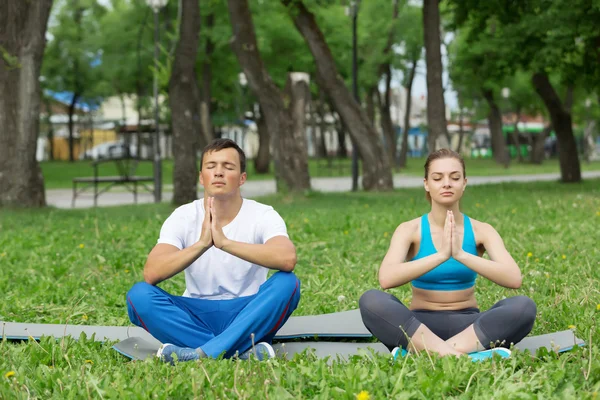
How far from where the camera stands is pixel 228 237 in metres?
5.14

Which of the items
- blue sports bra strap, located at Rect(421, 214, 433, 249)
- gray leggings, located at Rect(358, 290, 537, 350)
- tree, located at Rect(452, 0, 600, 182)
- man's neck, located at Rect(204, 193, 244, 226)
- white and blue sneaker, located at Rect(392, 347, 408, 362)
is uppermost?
tree, located at Rect(452, 0, 600, 182)

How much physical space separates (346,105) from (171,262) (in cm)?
1558

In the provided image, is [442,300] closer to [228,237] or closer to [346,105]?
[228,237]

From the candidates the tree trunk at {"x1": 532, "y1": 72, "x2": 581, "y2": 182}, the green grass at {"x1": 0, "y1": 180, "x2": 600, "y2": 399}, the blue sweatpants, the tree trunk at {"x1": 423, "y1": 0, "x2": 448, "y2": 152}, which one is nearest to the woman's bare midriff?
the green grass at {"x1": 0, "y1": 180, "x2": 600, "y2": 399}

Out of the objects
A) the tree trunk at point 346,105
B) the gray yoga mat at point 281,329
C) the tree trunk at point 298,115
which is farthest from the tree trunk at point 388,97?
the gray yoga mat at point 281,329

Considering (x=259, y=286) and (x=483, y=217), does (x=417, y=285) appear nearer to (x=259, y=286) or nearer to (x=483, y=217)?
(x=259, y=286)

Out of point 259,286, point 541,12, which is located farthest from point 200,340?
point 541,12

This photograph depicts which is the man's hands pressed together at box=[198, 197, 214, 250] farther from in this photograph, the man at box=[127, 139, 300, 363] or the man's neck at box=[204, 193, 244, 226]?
the man's neck at box=[204, 193, 244, 226]

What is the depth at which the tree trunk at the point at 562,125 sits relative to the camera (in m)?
23.4

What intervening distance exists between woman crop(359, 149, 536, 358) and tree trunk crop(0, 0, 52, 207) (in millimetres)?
11063

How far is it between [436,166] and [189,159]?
1202 centimetres

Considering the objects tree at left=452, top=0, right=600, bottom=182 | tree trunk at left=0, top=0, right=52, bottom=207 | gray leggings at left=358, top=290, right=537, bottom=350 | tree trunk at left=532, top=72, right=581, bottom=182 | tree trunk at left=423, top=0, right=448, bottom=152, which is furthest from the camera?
tree trunk at left=532, top=72, right=581, bottom=182

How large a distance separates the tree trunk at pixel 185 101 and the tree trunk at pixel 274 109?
1.45m

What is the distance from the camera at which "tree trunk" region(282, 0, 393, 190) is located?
64.8ft
